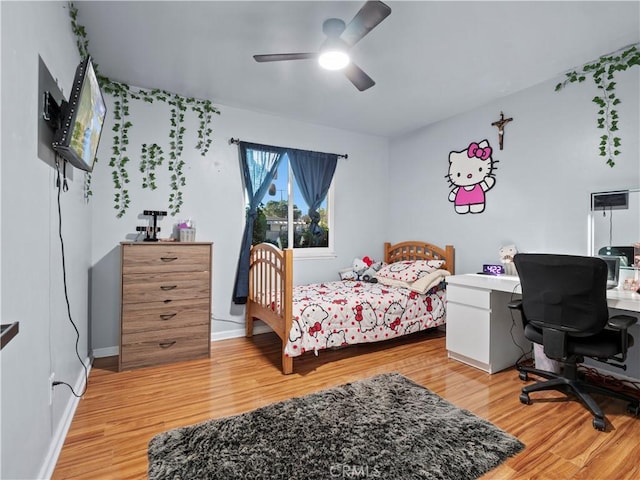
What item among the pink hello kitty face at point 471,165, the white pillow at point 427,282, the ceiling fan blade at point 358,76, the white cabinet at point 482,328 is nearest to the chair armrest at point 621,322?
the white cabinet at point 482,328

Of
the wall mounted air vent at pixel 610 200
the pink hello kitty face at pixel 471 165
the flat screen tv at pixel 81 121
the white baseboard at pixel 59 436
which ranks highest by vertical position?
the pink hello kitty face at pixel 471 165

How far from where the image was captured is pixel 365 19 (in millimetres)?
1759

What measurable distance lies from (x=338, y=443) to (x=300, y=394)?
61 cm

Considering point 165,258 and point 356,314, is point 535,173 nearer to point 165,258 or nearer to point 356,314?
point 356,314

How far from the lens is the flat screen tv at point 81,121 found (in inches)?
57.4

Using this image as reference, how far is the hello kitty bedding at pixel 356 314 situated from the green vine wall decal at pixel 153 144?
1711mm

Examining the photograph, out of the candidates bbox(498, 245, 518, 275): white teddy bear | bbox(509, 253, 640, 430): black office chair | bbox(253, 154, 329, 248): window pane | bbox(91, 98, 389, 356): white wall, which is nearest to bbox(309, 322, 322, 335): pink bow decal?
bbox(91, 98, 389, 356): white wall

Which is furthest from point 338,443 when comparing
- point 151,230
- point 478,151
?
point 478,151

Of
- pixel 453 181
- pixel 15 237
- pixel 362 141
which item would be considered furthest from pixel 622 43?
pixel 15 237

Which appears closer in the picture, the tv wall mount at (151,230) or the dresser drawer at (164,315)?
the dresser drawer at (164,315)

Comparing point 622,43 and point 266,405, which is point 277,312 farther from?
point 622,43

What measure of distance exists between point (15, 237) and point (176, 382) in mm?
1720

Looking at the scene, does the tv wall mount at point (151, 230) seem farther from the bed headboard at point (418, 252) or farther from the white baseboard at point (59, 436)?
the bed headboard at point (418, 252)

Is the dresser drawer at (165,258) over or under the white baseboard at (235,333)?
over
